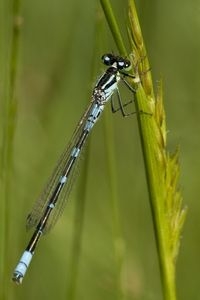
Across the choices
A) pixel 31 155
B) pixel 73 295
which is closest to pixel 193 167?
pixel 31 155

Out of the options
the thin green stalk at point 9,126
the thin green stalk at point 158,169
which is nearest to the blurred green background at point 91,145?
the thin green stalk at point 9,126

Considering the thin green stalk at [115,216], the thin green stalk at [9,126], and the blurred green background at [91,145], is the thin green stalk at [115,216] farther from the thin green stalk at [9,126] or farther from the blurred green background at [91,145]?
the thin green stalk at [9,126]

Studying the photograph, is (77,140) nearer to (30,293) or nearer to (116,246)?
(116,246)

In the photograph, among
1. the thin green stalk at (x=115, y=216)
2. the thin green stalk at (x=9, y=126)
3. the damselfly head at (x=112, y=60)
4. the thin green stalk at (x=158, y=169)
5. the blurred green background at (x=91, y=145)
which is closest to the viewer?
the thin green stalk at (x=158, y=169)

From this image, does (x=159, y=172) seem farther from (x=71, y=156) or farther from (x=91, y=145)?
(x=91, y=145)

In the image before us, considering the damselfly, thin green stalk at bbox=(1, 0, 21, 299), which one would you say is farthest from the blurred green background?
thin green stalk at bbox=(1, 0, 21, 299)

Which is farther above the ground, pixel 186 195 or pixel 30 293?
pixel 186 195
